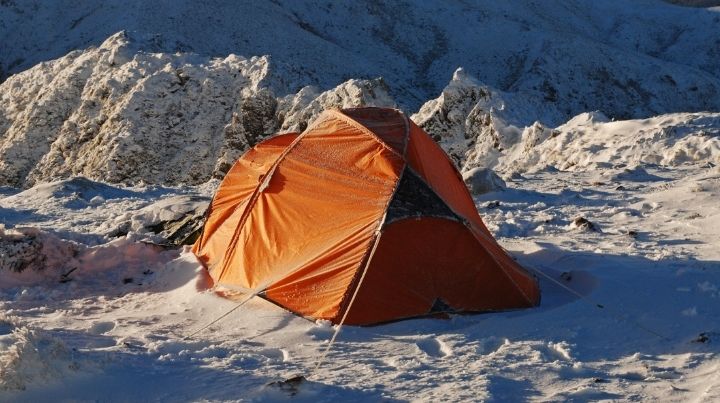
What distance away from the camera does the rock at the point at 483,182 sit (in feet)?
41.9

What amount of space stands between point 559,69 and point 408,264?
143ft

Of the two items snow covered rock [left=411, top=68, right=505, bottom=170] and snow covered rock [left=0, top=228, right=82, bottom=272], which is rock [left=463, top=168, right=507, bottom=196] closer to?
snow covered rock [left=0, top=228, right=82, bottom=272]

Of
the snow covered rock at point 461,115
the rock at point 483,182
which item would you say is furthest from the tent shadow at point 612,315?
the snow covered rock at point 461,115

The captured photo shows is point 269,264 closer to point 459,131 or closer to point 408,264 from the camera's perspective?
point 408,264

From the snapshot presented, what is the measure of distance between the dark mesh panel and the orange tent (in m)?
0.01

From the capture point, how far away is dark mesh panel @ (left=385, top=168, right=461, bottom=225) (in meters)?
6.88

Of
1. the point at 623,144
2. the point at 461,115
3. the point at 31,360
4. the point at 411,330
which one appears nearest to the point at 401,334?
the point at 411,330

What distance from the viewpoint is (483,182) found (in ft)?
42.1

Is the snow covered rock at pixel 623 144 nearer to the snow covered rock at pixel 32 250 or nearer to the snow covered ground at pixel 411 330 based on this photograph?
→ the snow covered ground at pixel 411 330

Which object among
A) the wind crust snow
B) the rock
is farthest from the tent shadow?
the wind crust snow

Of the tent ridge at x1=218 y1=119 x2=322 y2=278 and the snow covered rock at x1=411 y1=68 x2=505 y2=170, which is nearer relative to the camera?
the tent ridge at x1=218 y1=119 x2=322 y2=278

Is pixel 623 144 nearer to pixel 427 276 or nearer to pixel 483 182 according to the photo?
pixel 483 182

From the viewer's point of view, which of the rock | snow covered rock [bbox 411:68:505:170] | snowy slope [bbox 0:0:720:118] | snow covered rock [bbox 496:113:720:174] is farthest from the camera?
snowy slope [bbox 0:0:720:118]

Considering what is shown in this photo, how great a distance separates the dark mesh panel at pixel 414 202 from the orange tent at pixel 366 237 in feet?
0.04
